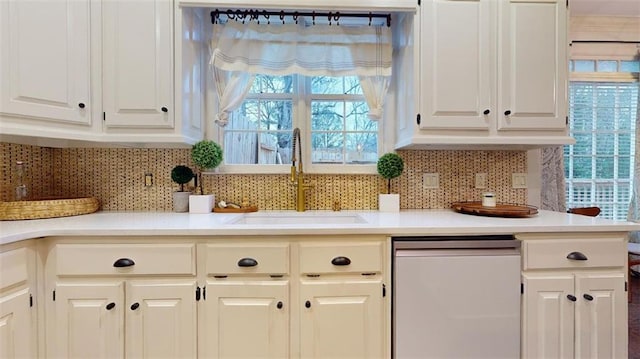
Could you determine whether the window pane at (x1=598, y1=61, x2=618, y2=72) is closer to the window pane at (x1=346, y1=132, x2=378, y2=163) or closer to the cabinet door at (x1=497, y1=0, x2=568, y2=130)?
the cabinet door at (x1=497, y1=0, x2=568, y2=130)

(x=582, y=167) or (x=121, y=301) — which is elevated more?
(x=582, y=167)

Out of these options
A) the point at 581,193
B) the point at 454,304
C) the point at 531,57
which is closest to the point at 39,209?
the point at 454,304

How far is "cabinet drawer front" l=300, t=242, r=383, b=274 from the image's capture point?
54.6 inches

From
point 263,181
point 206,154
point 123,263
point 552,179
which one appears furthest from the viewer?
point 552,179

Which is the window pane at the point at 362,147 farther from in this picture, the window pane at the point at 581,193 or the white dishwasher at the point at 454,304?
the window pane at the point at 581,193

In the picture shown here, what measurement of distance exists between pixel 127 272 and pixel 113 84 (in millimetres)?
1022

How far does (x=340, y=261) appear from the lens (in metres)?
1.38

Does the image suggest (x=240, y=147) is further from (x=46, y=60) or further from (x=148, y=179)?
(x=46, y=60)

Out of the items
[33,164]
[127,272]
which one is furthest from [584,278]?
[33,164]

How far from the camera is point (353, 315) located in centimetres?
139

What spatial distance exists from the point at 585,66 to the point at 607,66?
220 mm

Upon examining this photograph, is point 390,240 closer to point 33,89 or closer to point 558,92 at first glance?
point 558,92

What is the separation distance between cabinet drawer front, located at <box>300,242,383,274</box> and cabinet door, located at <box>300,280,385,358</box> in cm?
6

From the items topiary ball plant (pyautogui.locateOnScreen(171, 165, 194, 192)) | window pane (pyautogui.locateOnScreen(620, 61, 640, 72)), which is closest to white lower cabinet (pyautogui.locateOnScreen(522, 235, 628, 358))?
topiary ball plant (pyautogui.locateOnScreen(171, 165, 194, 192))
